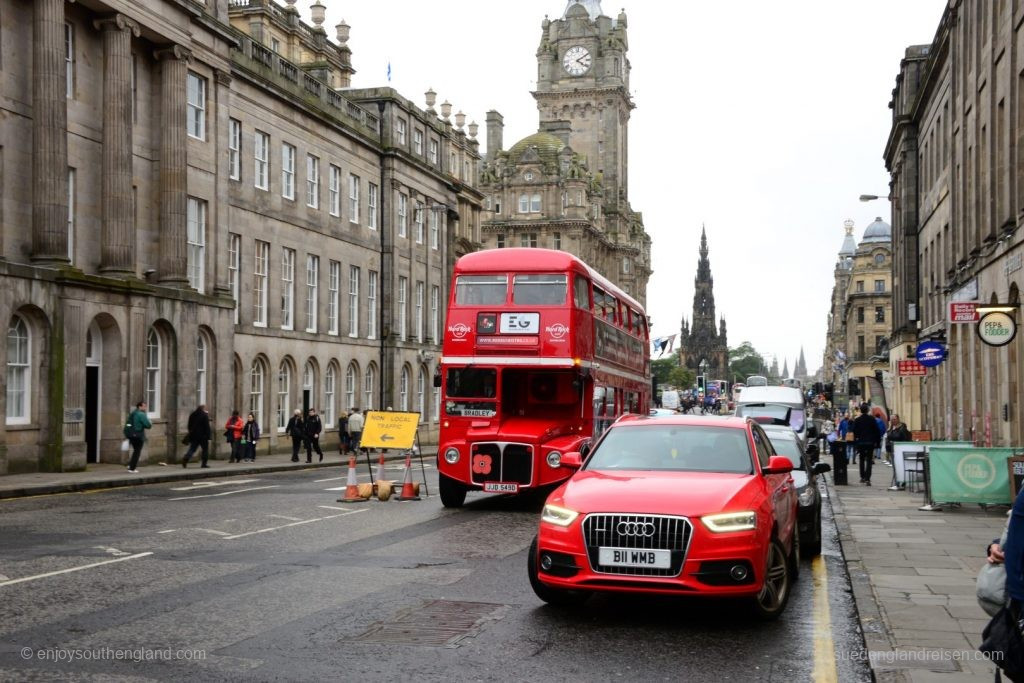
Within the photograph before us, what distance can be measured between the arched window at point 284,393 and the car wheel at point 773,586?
112 ft

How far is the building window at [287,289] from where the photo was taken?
139 feet

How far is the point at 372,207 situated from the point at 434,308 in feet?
30.8

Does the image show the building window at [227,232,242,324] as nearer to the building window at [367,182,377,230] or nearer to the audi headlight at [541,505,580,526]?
the building window at [367,182,377,230]

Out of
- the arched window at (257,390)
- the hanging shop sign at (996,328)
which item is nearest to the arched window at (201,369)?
the arched window at (257,390)

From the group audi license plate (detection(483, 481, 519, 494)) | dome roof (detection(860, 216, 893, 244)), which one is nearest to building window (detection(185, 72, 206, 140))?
audi license plate (detection(483, 481, 519, 494))

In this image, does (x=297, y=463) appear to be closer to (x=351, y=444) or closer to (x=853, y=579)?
(x=351, y=444)

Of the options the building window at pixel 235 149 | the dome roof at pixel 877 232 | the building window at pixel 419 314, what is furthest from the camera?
the dome roof at pixel 877 232

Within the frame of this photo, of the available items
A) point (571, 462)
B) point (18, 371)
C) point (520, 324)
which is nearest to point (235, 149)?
point (18, 371)

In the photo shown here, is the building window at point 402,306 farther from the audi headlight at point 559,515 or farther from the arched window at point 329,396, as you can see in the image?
the audi headlight at point 559,515

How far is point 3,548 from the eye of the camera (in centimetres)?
1281

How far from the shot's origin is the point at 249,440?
36.0m

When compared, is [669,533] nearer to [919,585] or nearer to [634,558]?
[634,558]

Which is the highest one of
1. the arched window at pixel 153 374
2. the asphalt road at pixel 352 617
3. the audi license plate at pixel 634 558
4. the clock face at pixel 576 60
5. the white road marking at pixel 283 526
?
the clock face at pixel 576 60

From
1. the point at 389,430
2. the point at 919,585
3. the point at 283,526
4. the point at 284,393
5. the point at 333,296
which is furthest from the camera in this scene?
the point at 333,296
